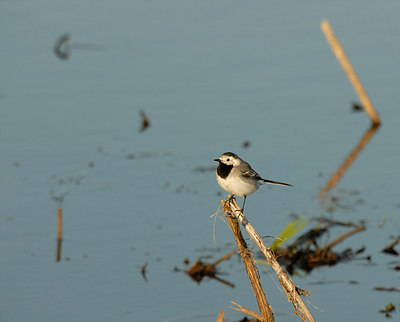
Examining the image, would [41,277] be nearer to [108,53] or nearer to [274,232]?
[274,232]

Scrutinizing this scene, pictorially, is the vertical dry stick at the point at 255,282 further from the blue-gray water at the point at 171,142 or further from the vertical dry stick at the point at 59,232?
the vertical dry stick at the point at 59,232

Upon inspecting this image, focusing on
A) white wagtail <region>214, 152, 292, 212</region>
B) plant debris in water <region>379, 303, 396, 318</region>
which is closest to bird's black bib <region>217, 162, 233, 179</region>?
white wagtail <region>214, 152, 292, 212</region>

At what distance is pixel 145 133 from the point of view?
17.6 meters

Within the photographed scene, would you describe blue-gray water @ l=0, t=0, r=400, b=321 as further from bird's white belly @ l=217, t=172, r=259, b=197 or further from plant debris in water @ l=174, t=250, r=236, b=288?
bird's white belly @ l=217, t=172, r=259, b=197

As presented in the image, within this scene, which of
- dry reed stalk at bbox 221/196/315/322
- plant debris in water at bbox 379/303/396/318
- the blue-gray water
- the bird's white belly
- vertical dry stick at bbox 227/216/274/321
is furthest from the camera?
the blue-gray water

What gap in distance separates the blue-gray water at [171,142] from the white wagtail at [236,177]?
276 centimetres

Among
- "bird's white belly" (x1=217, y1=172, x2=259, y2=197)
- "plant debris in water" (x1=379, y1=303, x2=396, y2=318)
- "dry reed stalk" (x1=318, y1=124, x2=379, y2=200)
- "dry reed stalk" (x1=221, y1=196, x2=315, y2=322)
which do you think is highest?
"dry reed stalk" (x1=318, y1=124, x2=379, y2=200)

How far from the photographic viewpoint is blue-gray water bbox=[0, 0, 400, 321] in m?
12.7

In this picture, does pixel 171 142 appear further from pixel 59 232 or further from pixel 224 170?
pixel 224 170

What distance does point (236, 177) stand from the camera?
9.64m

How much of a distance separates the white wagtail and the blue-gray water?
109 inches

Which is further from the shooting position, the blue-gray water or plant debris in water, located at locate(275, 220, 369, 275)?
plant debris in water, located at locate(275, 220, 369, 275)

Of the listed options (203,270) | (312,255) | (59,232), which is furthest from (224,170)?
(59,232)

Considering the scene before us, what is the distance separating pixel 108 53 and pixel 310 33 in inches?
193
